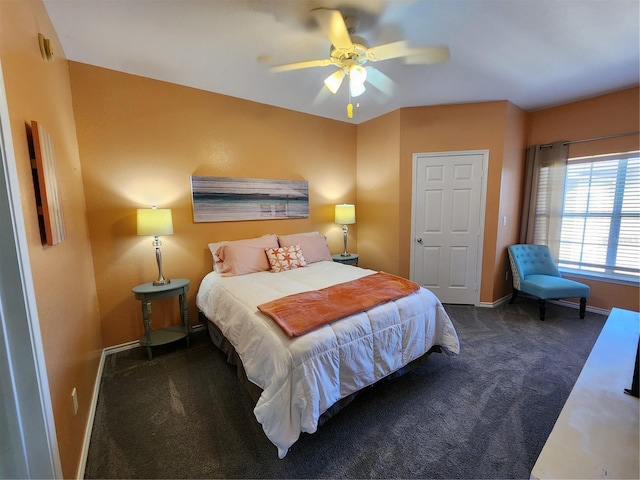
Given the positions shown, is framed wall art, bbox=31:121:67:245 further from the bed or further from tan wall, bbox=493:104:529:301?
tan wall, bbox=493:104:529:301

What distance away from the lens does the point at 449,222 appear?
11.8 ft

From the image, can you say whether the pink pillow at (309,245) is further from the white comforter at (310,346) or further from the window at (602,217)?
the window at (602,217)

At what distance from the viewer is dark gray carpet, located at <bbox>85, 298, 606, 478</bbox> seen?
143cm

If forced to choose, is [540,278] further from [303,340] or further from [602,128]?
[303,340]

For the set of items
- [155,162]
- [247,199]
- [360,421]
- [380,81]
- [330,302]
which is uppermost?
[380,81]

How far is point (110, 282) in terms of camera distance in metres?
2.56

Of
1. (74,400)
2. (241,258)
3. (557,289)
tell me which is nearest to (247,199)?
(241,258)

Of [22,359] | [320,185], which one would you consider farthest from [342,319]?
[320,185]

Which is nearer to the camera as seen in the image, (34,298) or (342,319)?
(34,298)

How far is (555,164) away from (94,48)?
5.10 metres

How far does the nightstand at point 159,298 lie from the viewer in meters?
2.39

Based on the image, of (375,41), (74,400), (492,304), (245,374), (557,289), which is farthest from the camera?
(492,304)

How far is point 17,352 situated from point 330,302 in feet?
4.87

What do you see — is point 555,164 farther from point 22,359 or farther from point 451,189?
point 22,359
